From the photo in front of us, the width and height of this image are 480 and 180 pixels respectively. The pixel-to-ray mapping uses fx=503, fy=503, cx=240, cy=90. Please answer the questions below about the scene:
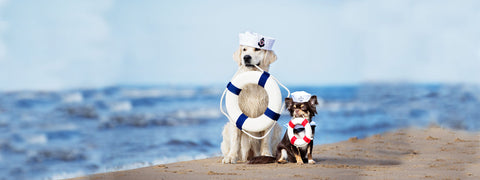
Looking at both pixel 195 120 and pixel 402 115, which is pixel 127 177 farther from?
pixel 195 120

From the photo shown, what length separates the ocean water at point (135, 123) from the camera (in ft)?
17.1

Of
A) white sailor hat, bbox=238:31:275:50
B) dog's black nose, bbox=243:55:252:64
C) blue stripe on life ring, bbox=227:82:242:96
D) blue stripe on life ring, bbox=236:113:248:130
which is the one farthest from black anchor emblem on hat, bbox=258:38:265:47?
blue stripe on life ring, bbox=236:113:248:130

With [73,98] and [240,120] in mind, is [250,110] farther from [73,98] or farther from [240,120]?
[73,98]

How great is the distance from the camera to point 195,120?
10.0m

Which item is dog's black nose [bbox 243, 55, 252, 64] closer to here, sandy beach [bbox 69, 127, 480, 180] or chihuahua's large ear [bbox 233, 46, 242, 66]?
chihuahua's large ear [bbox 233, 46, 242, 66]

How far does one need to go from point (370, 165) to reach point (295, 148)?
61cm

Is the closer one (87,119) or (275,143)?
(275,143)

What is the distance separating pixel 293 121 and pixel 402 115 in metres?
3.01

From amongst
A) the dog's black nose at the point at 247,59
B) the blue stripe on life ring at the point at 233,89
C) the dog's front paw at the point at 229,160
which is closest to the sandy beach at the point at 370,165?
the dog's front paw at the point at 229,160

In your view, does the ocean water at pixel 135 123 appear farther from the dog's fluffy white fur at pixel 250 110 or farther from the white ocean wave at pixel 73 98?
the dog's fluffy white fur at pixel 250 110

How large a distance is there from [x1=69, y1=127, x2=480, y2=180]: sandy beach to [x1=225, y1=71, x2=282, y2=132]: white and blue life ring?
336mm

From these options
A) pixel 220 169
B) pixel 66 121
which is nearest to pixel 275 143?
pixel 220 169

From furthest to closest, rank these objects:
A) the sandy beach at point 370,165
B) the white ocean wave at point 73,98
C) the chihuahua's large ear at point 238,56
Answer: the white ocean wave at point 73,98, the chihuahua's large ear at point 238,56, the sandy beach at point 370,165

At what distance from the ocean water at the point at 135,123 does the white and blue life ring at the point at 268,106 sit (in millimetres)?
1104
